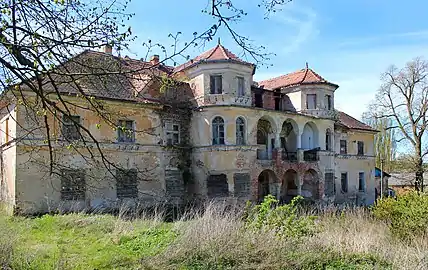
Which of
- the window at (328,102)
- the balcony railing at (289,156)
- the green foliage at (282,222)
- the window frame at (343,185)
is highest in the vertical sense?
the window at (328,102)

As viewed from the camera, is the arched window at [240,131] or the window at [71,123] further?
the arched window at [240,131]

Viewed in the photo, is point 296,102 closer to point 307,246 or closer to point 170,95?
point 170,95

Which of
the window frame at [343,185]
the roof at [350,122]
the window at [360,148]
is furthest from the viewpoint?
the window at [360,148]

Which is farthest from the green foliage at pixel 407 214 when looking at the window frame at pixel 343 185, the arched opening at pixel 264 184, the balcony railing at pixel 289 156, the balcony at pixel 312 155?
the window frame at pixel 343 185

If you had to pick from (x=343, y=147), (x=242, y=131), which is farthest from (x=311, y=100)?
(x=242, y=131)

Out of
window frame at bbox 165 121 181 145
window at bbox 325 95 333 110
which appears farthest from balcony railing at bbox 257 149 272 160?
window at bbox 325 95 333 110

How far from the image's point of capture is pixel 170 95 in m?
25.9

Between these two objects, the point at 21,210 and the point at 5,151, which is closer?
the point at 21,210

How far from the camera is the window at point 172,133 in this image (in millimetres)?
24731

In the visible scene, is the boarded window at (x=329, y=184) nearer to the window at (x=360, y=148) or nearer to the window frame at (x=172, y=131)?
the window at (x=360, y=148)

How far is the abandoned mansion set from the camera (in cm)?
1978

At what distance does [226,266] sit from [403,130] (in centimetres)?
3269

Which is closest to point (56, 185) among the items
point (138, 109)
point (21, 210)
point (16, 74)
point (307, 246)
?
point (21, 210)

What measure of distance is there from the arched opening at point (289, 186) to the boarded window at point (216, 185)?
23.4ft
